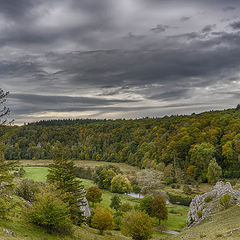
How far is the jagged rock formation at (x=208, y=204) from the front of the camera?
44.6 metres

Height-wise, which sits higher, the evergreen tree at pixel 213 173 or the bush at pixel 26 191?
the bush at pixel 26 191

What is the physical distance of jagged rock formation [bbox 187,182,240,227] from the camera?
44.6m

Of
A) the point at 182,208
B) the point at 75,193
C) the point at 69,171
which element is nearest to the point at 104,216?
the point at 75,193

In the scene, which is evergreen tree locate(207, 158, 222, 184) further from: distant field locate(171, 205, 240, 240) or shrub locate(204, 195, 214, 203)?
distant field locate(171, 205, 240, 240)

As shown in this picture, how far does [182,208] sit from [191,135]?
7160cm

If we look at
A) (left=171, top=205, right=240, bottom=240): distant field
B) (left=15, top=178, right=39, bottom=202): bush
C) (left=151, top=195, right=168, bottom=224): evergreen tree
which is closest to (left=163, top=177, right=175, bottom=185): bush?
(left=151, top=195, right=168, bottom=224): evergreen tree

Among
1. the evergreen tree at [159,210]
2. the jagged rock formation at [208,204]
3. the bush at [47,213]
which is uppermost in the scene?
the bush at [47,213]

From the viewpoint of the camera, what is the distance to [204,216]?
146 ft

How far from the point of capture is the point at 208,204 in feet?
158

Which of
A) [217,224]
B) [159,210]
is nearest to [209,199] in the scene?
[159,210]

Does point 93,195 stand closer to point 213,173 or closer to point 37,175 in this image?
point 37,175

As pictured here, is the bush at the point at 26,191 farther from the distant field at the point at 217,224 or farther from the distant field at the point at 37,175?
the distant field at the point at 37,175

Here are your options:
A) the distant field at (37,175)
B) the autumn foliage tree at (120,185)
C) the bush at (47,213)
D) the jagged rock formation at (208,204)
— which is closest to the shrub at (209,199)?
the jagged rock formation at (208,204)

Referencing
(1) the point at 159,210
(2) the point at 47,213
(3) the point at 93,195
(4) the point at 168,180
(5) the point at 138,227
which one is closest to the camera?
(2) the point at 47,213
